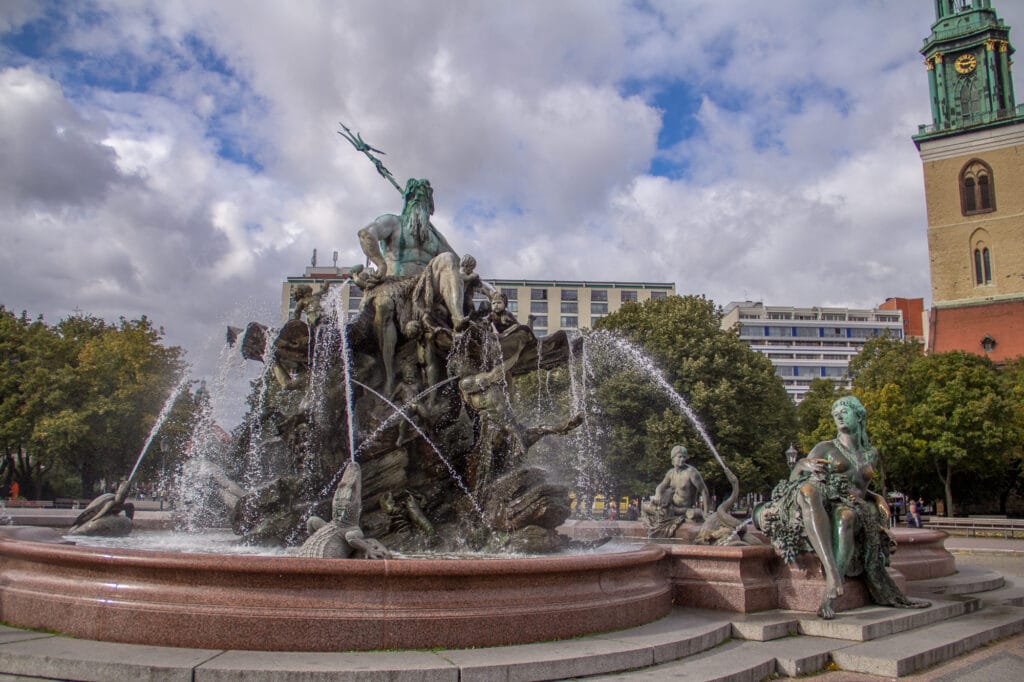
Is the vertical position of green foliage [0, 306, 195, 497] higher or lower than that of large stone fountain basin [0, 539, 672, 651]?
higher

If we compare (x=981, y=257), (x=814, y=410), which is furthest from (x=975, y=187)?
(x=814, y=410)

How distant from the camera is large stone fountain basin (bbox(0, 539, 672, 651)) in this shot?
5.25 meters

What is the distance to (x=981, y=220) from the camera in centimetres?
6544

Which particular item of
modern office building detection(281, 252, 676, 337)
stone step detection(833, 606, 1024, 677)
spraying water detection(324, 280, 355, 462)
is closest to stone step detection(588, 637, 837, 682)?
stone step detection(833, 606, 1024, 677)

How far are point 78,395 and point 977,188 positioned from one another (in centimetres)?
7057

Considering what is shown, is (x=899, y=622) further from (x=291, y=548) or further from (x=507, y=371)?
(x=291, y=548)

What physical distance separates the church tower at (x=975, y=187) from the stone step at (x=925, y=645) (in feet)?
208

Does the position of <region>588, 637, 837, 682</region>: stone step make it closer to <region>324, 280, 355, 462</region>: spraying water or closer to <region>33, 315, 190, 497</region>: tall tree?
<region>324, 280, 355, 462</region>: spraying water

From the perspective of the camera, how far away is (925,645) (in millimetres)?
6414

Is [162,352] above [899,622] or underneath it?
above

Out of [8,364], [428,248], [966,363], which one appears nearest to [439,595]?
[428,248]

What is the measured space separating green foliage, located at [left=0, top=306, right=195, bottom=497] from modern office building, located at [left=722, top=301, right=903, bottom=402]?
284 ft

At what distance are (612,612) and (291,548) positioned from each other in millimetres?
4131

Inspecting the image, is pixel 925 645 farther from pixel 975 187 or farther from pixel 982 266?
pixel 975 187
